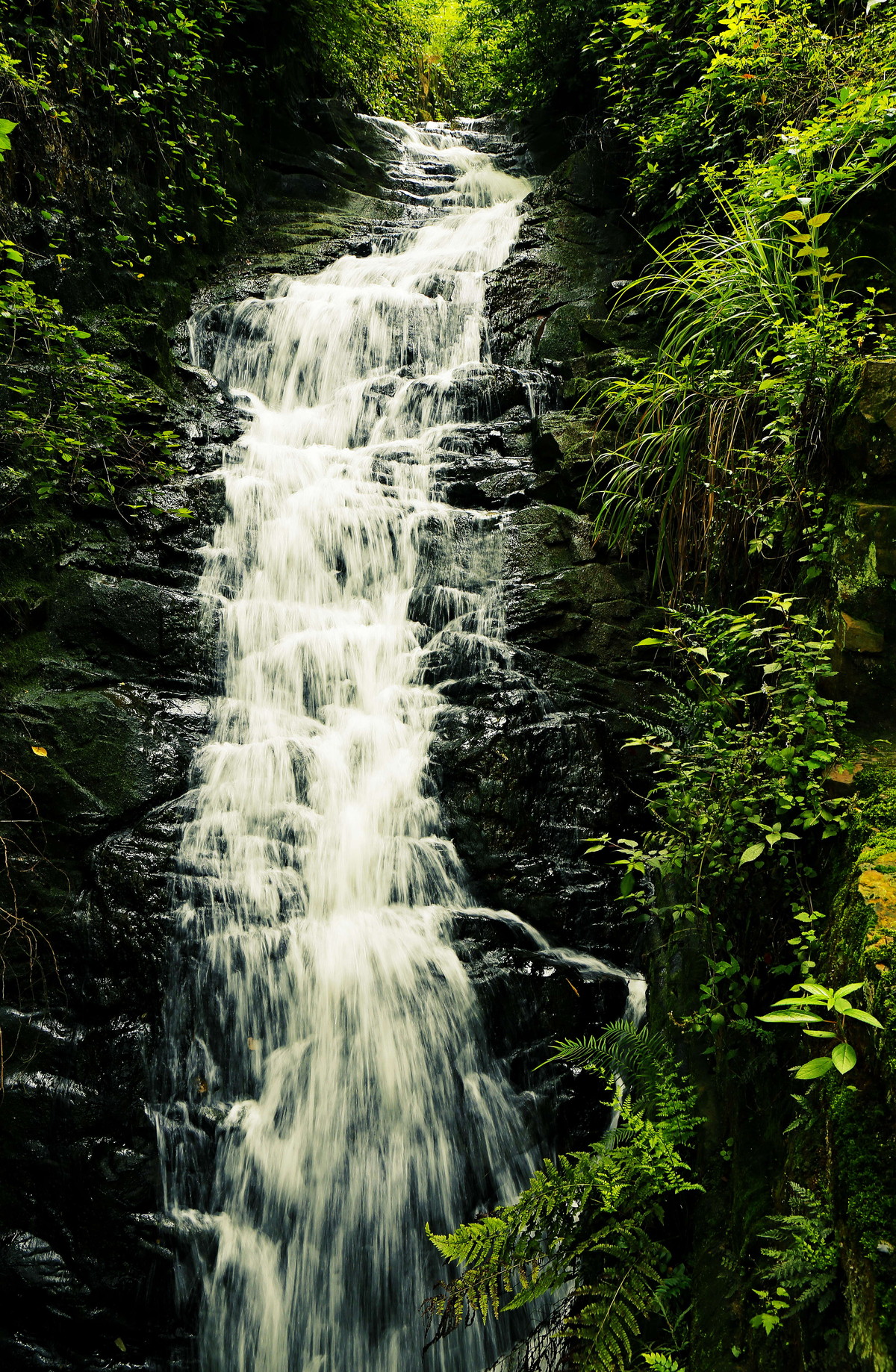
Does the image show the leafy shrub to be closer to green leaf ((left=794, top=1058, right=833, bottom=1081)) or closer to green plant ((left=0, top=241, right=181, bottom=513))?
green leaf ((left=794, top=1058, right=833, bottom=1081))

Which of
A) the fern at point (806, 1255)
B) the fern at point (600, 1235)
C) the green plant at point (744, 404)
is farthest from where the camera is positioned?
the green plant at point (744, 404)

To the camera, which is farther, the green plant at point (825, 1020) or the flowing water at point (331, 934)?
the flowing water at point (331, 934)

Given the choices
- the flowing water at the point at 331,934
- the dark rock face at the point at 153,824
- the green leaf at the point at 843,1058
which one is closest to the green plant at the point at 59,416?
the dark rock face at the point at 153,824

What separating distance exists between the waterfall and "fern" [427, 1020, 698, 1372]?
0.80 m

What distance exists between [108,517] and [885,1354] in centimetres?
580

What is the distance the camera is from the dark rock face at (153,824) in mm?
3412

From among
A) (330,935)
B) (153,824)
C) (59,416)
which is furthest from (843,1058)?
(59,416)

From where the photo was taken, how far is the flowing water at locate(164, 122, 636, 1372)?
11.0ft

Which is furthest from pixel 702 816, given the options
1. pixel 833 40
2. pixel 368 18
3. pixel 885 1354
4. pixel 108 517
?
pixel 368 18

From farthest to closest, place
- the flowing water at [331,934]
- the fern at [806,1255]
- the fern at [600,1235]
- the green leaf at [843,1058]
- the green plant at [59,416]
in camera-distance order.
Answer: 1. the green plant at [59,416]
2. the flowing water at [331,934]
3. the fern at [600,1235]
4. the fern at [806,1255]
5. the green leaf at [843,1058]

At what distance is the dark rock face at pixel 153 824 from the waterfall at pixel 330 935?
0.16 metres

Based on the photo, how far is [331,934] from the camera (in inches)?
163

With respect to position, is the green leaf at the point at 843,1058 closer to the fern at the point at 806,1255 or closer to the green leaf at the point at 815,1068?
the green leaf at the point at 815,1068

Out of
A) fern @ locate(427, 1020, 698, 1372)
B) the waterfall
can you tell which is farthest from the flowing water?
fern @ locate(427, 1020, 698, 1372)
